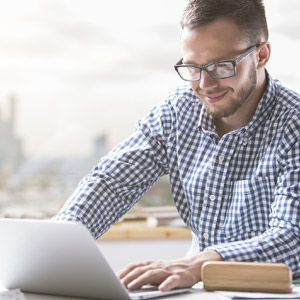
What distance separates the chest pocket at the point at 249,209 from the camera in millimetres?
1841

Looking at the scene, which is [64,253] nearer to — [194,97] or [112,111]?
[194,97]

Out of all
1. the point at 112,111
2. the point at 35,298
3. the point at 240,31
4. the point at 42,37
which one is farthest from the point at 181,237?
the point at 35,298

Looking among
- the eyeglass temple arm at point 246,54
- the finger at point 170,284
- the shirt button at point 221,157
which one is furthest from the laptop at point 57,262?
Answer: the eyeglass temple arm at point 246,54

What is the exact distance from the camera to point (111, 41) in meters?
3.59

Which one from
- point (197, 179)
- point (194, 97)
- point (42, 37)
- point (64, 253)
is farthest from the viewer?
point (42, 37)

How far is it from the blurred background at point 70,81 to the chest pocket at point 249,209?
71.0 inches

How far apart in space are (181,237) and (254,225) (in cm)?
185

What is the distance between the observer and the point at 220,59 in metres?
1.82

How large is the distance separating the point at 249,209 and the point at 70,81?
6.57 ft

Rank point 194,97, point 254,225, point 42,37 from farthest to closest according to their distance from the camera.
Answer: point 42,37 < point 194,97 < point 254,225

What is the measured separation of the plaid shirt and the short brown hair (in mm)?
197

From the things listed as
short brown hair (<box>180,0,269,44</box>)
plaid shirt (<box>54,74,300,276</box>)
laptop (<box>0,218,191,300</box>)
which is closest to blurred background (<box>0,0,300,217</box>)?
plaid shirt (<box>54,74,300,276</box>)

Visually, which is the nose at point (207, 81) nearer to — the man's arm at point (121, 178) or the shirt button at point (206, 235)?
the man's arm at point (121, 178)

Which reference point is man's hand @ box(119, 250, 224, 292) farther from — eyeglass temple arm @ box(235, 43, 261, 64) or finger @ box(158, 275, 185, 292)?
eyeglass temple arm @ box(235, 43, 261, 64)
